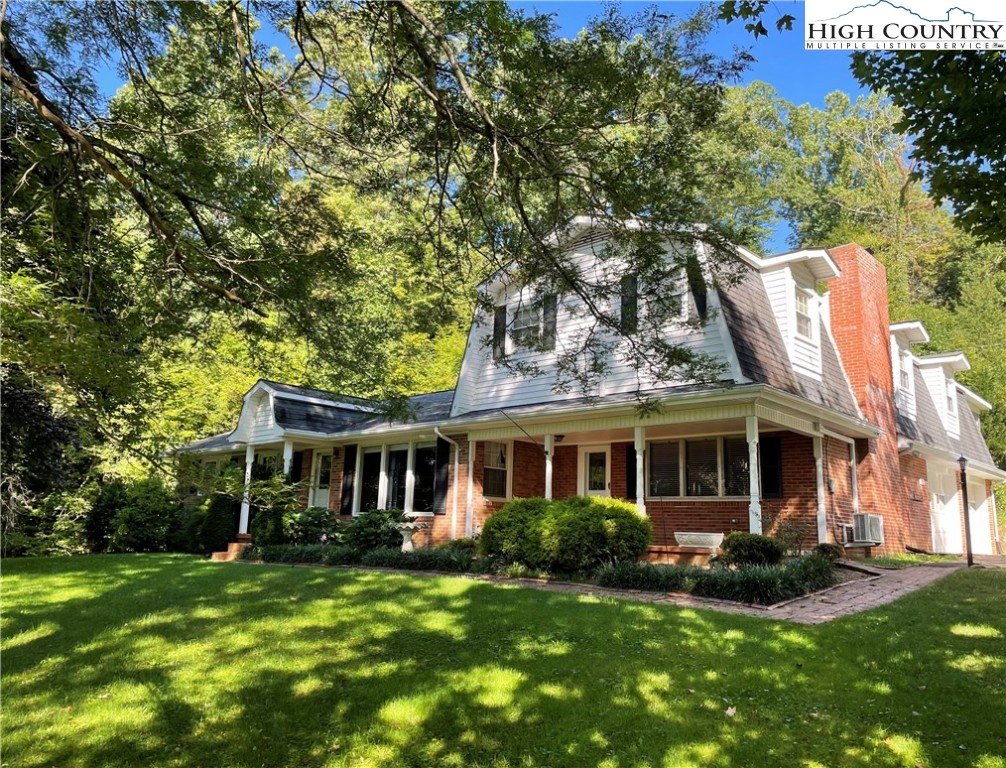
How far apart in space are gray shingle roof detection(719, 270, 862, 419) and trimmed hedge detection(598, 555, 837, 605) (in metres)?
3.16

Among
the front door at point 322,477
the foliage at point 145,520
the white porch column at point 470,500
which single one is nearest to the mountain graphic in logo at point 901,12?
the white porch column at point 470,500

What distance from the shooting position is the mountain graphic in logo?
5.13 meters

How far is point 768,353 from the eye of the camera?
39.2ft

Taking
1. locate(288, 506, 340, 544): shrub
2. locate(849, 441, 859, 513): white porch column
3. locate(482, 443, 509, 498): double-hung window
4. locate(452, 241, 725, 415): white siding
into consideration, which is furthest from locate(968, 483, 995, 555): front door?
locate(288, 506, 340, 544): shrub

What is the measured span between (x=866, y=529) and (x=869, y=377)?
346 cm

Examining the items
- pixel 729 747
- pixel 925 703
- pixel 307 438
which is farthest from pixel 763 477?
pixel 307 438

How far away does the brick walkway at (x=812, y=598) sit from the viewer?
280 inches

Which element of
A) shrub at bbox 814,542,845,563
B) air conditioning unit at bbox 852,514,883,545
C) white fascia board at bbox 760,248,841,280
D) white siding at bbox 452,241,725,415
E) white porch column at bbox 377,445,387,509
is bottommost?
shrub at bbox 814,542,845,563

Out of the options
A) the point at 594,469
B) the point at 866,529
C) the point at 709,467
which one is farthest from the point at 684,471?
the point at 866,529

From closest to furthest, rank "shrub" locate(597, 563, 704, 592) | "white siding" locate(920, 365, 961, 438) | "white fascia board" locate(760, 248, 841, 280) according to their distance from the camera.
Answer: "shrub" locate(597, 563, 704, 592), "white fascia board" locate(760, 248, 841, 280), "white siding" locate(920, 365, 961, 438)

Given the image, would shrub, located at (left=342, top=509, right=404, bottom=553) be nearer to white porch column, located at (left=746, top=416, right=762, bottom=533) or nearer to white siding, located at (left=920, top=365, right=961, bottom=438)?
white porch column, located at (left=746, top=416, right=762, bottom=533)

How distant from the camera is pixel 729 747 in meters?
3.76

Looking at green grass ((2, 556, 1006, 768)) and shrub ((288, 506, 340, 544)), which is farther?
shrub ((288, 506, 340, 544))

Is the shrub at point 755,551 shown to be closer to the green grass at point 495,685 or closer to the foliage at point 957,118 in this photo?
the green grass at point 495,685
